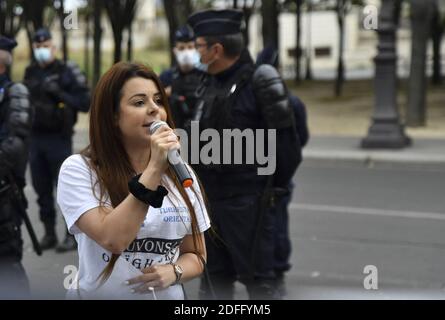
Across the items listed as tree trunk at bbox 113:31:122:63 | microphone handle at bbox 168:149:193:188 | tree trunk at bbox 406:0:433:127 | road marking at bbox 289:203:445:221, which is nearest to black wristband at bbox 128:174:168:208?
microphone handle at bbox 168:149:193:188

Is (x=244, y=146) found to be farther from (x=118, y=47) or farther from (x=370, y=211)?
(x=118, y=47)

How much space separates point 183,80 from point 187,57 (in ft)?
1.20

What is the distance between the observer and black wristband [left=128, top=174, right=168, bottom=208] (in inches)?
85.4

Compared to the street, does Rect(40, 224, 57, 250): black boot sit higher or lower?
higher

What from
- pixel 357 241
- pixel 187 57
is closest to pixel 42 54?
pixel 187 57

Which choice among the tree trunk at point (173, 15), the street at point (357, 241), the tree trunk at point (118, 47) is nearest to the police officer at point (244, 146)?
the street at point (357, 241)

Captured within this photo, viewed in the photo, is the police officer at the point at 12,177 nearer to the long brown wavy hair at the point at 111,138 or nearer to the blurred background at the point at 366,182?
the blurred background at the point at 366,182

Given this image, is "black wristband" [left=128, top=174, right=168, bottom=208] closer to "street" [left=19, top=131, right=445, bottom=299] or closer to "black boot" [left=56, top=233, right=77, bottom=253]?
"street" [left=19, top=131, right=445, bottom=299]

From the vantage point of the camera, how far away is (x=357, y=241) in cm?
691

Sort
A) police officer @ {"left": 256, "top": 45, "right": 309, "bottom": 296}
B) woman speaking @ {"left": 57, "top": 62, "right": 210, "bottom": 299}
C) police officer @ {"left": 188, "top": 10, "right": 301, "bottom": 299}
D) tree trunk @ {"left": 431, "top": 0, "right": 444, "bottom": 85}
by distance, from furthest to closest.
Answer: tree trunk @ {"left": 431, "top": 0, "right": 444, "bottom": 85} → police officer @ {"left": 256, "top": 45, "right": 309, "bottom": 296} → police officer @ {"left": 188, "top": 10, "right": 301, "bottom": 299} → woman speaking @ {"left": 57, "top": 62, "right": 210, "bottom": 299}

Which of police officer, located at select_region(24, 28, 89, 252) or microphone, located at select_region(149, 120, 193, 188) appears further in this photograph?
police officer, located at select_region(24, 28, 89, 252)

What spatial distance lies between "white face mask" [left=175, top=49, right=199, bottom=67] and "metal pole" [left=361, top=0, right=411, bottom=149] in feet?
22.4
